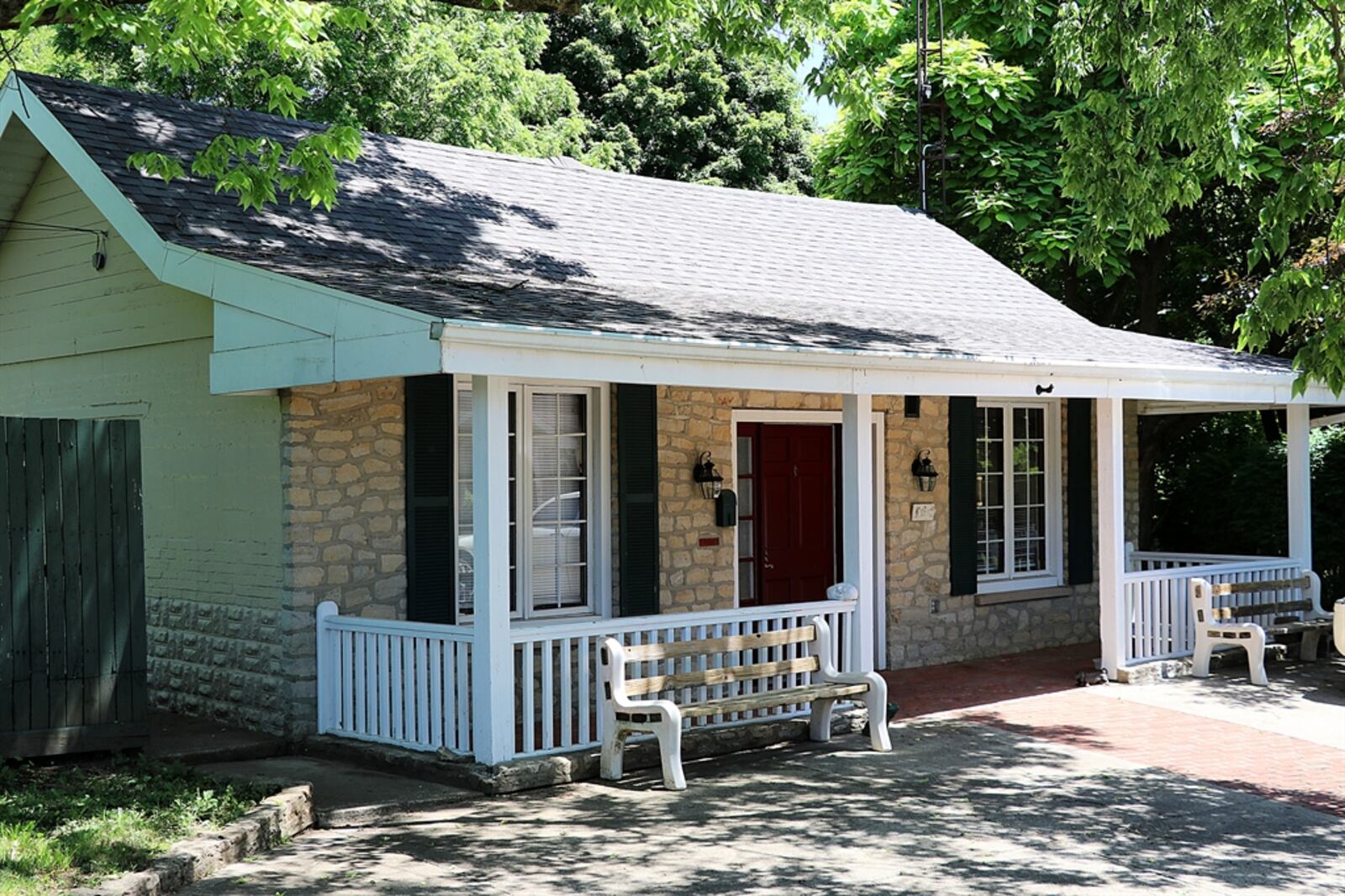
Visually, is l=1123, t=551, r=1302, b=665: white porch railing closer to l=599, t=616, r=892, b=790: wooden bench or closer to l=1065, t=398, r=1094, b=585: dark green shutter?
l=1065, t=398, r=1094, b=585: dark green shutter

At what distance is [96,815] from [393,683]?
241 cm

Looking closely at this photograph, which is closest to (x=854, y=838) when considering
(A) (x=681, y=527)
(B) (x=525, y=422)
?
(B) (x=525, y=422)

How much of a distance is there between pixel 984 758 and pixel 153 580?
6.11 metres

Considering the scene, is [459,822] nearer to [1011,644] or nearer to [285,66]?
[1011,644]

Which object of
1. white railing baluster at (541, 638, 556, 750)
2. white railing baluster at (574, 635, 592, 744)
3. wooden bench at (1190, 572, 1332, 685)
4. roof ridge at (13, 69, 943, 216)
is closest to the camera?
white railing baluster at (541, 638, 556, 750)

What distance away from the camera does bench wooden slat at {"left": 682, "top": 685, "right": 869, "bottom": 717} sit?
8.31 m

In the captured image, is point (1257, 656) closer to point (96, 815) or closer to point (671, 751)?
point (671, 751)

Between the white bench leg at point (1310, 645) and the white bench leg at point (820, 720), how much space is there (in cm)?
557

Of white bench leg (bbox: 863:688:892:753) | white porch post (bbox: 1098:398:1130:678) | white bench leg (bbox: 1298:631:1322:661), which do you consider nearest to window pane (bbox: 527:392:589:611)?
white bench leg (bbox: 863:688:892:753)

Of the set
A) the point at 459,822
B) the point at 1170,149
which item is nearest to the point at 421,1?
the point at 1170,149

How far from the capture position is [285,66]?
1853 centimetres

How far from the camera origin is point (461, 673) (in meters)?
8.00

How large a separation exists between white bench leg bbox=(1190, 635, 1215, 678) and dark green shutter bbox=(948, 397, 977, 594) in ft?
6.64

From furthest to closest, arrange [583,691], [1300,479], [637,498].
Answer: [1300,479], [637,498], [583,691]
